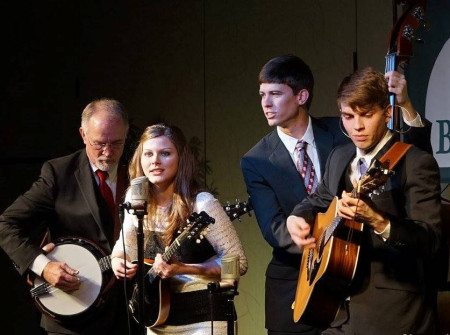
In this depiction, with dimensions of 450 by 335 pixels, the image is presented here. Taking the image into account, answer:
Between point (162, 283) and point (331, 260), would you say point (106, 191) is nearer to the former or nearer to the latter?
point (162, 283)

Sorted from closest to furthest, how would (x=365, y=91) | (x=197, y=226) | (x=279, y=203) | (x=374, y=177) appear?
(x=374, y=177), (x=365, y=91), (x=197, y=226), (x=279, y=203)

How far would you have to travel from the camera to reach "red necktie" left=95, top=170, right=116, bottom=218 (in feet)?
15.3

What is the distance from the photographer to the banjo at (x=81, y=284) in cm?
462

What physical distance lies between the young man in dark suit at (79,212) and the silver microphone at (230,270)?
3.54ft

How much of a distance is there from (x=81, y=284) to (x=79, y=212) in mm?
368

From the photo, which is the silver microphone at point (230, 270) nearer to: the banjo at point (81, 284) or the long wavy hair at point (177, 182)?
the long wavy hair at point (177, 182)

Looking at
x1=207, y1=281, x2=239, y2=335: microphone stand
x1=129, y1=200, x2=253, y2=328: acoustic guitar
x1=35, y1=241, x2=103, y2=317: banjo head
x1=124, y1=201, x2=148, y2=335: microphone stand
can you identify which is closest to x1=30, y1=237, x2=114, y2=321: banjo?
x1=35, y1=241, x2=103, y2=317: banjo head

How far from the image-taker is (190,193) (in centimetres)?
412

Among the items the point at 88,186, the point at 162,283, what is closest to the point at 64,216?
the point at 88,186

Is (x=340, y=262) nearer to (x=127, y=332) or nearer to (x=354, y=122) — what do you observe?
(x=354, y=122)

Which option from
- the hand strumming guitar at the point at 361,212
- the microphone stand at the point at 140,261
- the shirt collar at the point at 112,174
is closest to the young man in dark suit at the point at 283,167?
the shirt collar at the point at 112,174

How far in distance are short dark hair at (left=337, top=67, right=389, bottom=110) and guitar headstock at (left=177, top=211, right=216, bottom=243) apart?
0.74 metres

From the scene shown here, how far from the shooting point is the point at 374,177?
10.4 ft

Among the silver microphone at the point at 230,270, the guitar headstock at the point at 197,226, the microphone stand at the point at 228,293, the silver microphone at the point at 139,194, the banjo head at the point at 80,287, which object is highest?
the silver microphone at the point at 139,194
